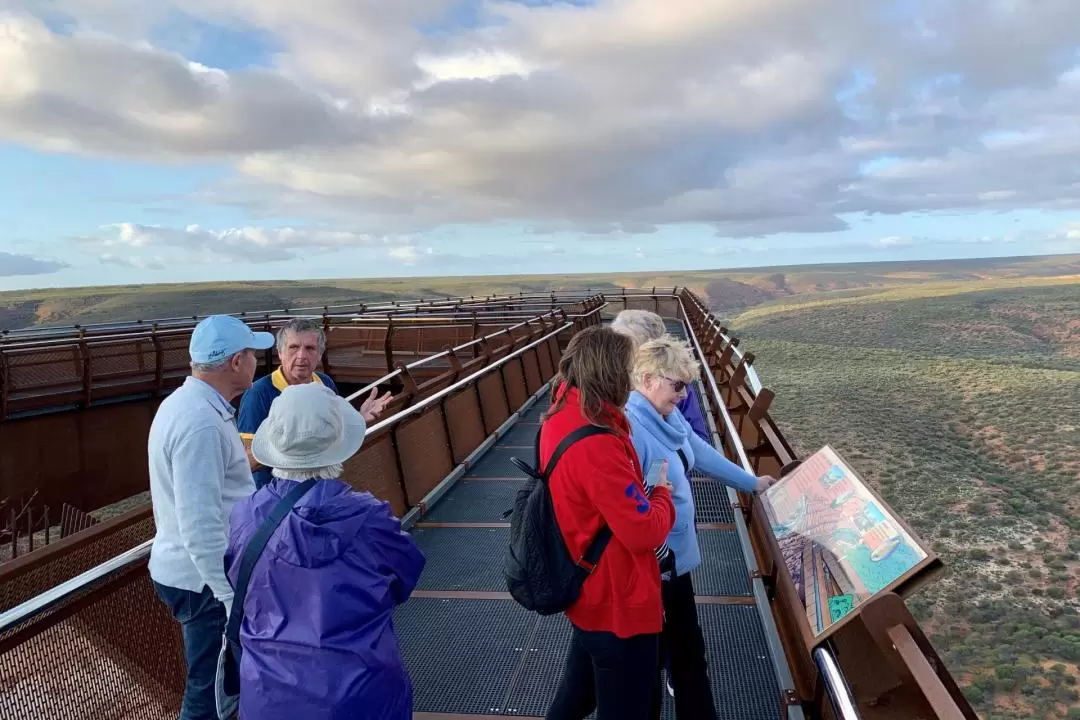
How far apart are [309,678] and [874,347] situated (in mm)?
139777

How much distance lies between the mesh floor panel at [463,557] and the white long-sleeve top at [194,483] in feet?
7.49

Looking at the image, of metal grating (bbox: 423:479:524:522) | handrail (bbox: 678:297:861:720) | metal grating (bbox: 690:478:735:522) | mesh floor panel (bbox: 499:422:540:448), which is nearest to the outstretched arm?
handrail (bbox: 678:297:861:720)

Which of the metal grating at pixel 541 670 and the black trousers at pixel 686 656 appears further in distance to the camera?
the metal grating at pixel 541 670

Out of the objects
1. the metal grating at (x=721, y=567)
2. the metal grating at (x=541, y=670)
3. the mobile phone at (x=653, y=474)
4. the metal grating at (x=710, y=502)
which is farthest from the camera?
the metal grating at (x=710, y=502)

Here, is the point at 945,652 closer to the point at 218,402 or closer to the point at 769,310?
the point at 218,402

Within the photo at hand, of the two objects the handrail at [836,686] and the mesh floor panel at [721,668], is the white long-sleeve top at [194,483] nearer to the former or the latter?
the mesh floor panel at [721,668]

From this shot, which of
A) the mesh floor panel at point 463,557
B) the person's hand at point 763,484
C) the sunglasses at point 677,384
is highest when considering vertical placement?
the sunglasses at point 677,384

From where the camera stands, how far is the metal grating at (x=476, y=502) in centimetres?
603

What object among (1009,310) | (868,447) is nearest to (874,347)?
(1009,310)

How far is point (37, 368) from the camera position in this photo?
505 inches

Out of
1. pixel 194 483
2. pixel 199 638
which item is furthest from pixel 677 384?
pixel 199 638

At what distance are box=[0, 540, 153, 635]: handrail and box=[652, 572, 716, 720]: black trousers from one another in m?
2.27

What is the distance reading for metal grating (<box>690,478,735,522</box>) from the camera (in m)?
5.63

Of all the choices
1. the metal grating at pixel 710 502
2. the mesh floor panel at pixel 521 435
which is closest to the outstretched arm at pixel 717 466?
the metal grating at pixel 710 502
